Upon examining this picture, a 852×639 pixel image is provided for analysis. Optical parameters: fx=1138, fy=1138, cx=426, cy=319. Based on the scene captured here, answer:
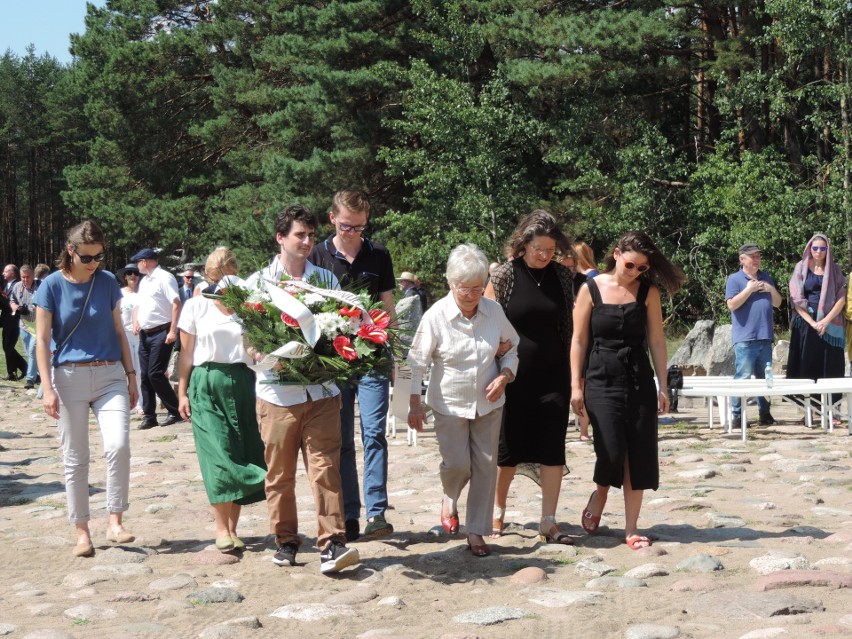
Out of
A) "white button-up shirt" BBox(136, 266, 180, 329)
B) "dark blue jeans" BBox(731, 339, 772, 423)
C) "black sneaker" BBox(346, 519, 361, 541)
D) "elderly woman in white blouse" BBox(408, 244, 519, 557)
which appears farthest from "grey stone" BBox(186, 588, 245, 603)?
"dark blue jeans" BBox(731, 339, 772, 423)

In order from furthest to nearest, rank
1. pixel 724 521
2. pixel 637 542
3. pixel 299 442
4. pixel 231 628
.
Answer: pixel 724 521, pixel 637 542, pixel 299 442, pixel 231 628

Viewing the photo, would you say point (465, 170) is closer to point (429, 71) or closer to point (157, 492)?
point (429, 71)

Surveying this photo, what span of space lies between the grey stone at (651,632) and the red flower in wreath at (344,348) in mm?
2006

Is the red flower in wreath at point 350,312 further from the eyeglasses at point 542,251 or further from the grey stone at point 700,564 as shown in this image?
the grey stone at point 700,564

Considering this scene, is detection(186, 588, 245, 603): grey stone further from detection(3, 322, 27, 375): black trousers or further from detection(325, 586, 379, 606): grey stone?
detection(3, 322, 27, 375): black trousers

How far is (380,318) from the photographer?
6.31 meters

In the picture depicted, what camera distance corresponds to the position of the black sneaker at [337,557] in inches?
246

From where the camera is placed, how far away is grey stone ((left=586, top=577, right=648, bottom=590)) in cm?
600

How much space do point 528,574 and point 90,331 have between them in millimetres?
3163

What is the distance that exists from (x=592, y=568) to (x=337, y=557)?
56.1 inches

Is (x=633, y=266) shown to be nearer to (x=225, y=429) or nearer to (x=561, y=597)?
(x=561, y=597)

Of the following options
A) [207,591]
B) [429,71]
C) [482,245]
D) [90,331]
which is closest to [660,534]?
[207,591]

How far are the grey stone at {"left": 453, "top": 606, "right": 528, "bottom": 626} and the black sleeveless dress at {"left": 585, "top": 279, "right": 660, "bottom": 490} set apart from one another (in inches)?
66.9

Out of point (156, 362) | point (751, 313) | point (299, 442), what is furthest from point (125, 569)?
point (751, 313)
